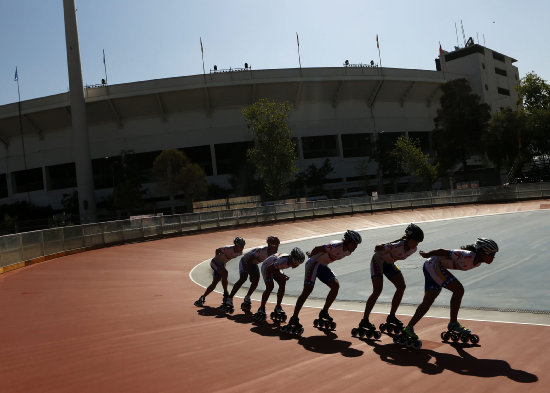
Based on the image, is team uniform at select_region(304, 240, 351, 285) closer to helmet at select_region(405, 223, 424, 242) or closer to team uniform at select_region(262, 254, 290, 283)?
team uniform at select_region(262, 254, 290, 283)

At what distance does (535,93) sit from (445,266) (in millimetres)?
55836

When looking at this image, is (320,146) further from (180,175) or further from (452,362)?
(452,362)

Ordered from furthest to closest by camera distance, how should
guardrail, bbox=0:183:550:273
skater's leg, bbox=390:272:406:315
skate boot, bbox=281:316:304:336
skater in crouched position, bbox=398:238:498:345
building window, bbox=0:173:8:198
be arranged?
building window, bbox=0:173:8:198 < guardrail, bbox=0:183:550:273 < skate boot, bbox=281:316:304:336 < skater's leg, bbox=390:272:406:315 < skater in crouched position, bbox=398:238:498:345

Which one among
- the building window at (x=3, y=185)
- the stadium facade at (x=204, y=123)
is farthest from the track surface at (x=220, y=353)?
the building window at (x=3, y=185)

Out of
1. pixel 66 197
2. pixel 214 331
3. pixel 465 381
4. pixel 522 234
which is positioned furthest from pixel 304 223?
pixel 66 197

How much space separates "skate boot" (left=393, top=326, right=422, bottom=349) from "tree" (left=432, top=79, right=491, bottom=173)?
54156 millimetres

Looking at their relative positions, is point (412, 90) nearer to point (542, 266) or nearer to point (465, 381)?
point (542, 266)

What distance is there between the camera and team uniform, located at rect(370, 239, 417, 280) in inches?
247

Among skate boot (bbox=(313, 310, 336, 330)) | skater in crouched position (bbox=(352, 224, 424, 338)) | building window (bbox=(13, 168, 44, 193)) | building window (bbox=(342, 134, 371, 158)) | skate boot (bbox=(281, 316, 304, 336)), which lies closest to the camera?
skater in crouched position (bbox=(352, 224, 424, 338))

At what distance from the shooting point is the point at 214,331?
7.60m

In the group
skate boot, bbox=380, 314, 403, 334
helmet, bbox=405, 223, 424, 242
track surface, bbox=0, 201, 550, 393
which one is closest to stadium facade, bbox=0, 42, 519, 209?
track surface, bbox=0, 201, 550, 393

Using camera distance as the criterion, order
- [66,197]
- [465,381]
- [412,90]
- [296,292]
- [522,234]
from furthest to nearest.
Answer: [412,90]
[66,197]
[522,234]
[296,292]
[465,381]

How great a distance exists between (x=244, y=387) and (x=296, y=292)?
6.96 m

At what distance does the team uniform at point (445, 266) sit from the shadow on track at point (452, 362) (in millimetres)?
831
